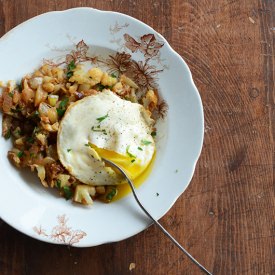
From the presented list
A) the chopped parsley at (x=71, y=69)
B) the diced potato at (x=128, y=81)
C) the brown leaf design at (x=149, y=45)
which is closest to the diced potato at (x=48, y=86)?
the chopped parsley at (x=71, y=69)

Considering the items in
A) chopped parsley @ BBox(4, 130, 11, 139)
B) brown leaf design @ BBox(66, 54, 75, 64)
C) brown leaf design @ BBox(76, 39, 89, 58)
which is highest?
brown leaf design @ BBox(76, 39, 89, 58)

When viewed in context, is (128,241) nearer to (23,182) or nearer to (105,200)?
(105,200)

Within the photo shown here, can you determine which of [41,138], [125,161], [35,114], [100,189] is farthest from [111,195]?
[35,114]

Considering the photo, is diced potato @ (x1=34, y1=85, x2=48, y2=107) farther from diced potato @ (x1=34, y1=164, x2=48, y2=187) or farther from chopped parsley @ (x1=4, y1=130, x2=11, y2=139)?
diced potato @ (x1=34, y1=164, x2=48, y2=187)

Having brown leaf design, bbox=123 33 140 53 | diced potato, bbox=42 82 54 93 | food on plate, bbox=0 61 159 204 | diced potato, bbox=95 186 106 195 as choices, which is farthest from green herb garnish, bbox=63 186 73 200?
brown leaf design, bbox=123 33 140 53

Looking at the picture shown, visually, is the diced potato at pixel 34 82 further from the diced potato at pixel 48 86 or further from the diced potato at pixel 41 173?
the diced potato at pixel 41 173

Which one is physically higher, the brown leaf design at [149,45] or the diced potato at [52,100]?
the brown leaf design at [149,45]
